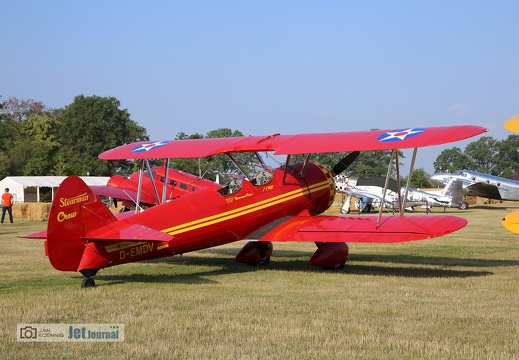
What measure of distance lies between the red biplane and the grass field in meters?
0.48

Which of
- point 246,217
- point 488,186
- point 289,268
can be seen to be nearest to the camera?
point 246,217

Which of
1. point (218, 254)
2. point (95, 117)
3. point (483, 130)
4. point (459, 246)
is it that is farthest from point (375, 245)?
point (95, 117)

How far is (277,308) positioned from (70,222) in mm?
2951

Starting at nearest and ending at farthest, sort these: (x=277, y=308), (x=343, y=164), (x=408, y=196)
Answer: (x=277, y=308), (x=343, y=164), (x=408, y=196)

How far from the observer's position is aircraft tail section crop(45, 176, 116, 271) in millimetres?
8711

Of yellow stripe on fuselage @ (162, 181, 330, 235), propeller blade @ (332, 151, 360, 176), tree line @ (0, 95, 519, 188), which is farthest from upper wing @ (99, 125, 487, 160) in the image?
tree line @ (0, 95, 519, 188)

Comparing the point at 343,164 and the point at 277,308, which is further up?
the point at 343,164

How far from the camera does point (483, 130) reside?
381 inches

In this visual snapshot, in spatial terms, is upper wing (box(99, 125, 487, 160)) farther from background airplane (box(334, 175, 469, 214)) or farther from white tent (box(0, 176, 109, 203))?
white tent (box(0, 176, 109, 203))

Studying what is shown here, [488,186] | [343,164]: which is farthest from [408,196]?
[343,164]

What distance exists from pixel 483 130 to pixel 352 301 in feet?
10.6

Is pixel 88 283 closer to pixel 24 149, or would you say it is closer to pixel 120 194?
pixel 120 194

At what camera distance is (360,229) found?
34.8ft

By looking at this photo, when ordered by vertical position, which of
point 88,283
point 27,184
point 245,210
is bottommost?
point 27,184
